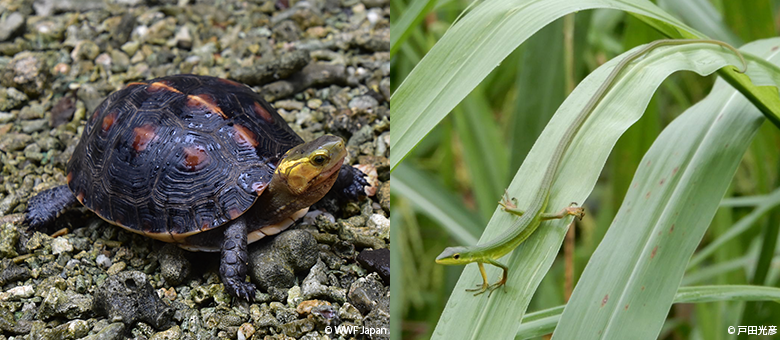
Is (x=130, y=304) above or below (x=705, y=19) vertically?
below

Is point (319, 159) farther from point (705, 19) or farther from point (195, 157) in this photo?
point (705, 19)

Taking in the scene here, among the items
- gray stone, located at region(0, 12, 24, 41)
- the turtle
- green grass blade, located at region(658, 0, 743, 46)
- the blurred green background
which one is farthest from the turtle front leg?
gray stone, located at region(0, 12, 24, 41)

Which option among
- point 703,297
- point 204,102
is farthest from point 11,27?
point 703,297

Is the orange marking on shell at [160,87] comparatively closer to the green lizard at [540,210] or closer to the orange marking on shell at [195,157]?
the orange marking on shell at [195,157]

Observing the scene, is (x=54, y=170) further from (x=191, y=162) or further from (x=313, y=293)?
(x=313, y=293)

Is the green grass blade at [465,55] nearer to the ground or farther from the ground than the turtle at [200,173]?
farther from the ground

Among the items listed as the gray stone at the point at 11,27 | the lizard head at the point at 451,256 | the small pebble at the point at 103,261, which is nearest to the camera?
the lizard head at the point at 451,256

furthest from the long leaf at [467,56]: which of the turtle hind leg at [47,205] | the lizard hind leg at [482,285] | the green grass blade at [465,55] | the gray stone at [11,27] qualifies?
the gray stone at [11,27]

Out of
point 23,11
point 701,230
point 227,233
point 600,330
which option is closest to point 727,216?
point 701,230
